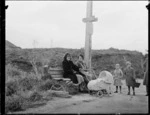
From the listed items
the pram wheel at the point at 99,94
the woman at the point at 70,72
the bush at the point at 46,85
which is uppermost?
the woman at the point at 70,72

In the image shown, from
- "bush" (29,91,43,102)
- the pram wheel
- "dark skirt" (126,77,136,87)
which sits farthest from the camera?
"dark skirt" (126,77,136,87)

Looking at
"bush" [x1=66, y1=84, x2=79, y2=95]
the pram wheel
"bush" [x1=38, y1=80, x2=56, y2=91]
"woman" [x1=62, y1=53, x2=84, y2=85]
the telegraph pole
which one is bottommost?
the pram wheel

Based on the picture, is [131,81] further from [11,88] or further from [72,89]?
[11,88]

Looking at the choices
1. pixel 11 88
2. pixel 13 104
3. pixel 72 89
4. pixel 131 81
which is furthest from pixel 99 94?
pixel 13 104

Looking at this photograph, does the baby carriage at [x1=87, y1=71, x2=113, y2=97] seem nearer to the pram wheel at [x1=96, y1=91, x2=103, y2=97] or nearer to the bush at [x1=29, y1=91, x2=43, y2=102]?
the pram wheel at [x1=96, y1=91, x2=103, y2=97]

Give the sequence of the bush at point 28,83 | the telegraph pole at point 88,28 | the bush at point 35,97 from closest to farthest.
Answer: the bush at point 35,97
the bush at point 28,83
the telegraph pole at point 88,28

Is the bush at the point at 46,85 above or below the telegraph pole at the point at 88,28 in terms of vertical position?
below

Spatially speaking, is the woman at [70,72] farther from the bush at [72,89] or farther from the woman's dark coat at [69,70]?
the bush at [72,89]

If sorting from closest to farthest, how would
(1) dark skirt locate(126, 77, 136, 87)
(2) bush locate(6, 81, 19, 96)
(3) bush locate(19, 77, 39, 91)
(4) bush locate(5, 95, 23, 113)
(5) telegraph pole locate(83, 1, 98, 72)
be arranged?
(4) bush locate(5, 95, 23, 113) → (2) bush locate(6, 81, 19, 96) → (3) bush locate(19, 77, 39, 91) → (1) dark skirt locate(126, 77, 136, 87) → (5) telegraph pole locate(83, 1, 98, 72)

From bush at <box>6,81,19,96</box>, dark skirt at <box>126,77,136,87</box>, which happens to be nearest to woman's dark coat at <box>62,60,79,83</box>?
A: dark skirt at <box>126,77,136,87</box>

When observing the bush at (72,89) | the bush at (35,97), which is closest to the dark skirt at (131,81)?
the bush at (72,89)

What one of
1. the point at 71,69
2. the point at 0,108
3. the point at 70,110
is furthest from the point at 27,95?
the point at 0,108

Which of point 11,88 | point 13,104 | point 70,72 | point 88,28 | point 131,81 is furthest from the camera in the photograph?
point 88,28

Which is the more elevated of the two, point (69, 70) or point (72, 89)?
point (69, 70)
